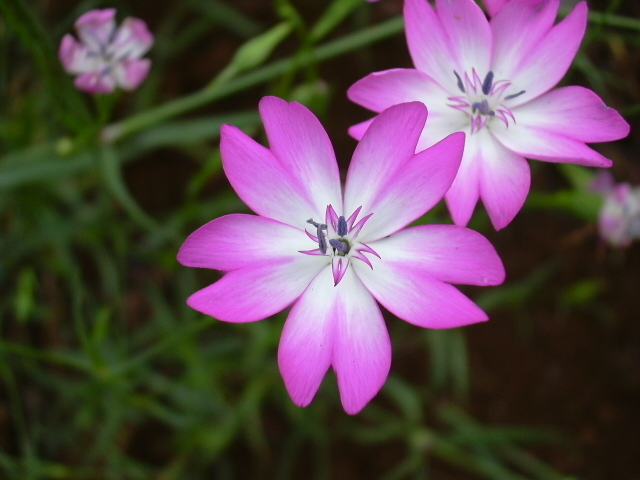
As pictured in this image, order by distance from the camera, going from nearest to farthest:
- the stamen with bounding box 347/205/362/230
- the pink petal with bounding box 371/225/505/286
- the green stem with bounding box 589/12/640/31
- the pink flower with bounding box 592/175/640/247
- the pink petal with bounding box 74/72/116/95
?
the pink petal with bounding box 371/225/505/286, the stamen with bounding box 347/205/362/230, the green stem with bounding box 589/12/640/31, the pink petal with bounding box 74/72/116/95, the pink flower with bounding box 592/175/640/247

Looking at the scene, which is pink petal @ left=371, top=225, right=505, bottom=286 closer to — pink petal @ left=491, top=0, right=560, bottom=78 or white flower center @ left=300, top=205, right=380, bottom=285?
white flower center @ left=300, top=205, right=380, bottom=285

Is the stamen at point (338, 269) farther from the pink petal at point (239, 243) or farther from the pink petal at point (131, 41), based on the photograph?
the pink petal at point (131, 41)

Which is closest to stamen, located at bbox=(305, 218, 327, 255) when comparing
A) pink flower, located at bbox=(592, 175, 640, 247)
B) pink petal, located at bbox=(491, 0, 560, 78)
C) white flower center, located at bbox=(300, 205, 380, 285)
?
white flower center, located at bbox=(300, 205, 380, 285)

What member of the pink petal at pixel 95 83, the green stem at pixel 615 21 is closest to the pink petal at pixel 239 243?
the pink petal at pixel 95 83

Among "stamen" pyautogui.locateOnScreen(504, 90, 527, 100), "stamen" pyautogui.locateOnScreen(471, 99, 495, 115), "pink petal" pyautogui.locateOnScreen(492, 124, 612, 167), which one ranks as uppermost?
"stamen" pyautogui.locateOnScreen(504, 90, 527, 100)

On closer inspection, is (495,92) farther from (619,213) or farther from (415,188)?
(619,213)

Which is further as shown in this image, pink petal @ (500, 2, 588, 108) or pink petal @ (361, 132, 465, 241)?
pink petal @ (500, 2, 588, 108)

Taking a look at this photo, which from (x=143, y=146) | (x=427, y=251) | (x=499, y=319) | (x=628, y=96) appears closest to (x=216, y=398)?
(x=143, y=146)
